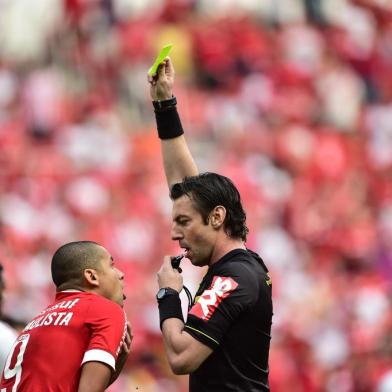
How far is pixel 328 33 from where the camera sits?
14258mm

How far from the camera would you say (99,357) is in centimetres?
381

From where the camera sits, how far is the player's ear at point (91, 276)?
13.4ft

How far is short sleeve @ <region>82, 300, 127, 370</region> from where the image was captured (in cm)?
382

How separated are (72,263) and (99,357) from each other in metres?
0.44

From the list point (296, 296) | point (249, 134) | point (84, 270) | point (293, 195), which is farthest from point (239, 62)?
point (84, 270)

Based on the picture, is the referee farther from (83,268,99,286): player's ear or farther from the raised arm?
the raised arm

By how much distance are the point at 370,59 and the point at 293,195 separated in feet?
8.81

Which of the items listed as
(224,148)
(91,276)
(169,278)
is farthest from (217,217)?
(224,148)

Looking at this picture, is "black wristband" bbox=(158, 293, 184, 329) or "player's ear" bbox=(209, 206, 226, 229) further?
"player's ear" bbox=(209, 206, 226, 229)

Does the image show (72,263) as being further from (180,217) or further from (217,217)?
(217,217)

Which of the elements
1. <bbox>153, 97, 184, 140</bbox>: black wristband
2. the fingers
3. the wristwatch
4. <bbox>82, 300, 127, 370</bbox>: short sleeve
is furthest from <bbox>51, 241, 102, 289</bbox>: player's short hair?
the fingers

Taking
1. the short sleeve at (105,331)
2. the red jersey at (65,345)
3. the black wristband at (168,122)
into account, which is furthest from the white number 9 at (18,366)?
the black wristband at (168,122)

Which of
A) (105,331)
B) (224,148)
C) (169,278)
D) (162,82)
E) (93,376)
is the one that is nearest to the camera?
(93,376)

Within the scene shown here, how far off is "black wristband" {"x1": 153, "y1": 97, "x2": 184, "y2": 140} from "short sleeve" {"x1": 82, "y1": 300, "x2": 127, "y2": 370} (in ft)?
3.15
